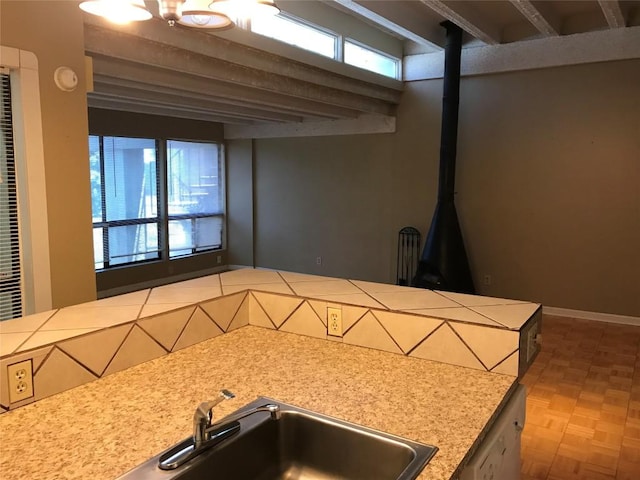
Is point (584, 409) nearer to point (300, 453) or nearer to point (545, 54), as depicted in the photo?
point (300, 453)

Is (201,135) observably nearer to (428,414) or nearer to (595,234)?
(595,234)

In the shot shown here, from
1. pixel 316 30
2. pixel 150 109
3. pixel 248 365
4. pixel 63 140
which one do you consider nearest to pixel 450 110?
pixel 316 30

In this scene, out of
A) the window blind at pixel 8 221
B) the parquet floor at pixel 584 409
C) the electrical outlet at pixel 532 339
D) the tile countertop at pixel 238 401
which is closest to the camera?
the tile countertop at pixel 238 401

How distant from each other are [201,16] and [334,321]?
3.71 feet

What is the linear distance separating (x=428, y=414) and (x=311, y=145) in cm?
629

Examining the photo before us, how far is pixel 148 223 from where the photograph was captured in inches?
275

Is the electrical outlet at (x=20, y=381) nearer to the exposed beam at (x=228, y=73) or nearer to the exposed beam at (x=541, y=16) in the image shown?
the exposed beam at (x=228, y=73)

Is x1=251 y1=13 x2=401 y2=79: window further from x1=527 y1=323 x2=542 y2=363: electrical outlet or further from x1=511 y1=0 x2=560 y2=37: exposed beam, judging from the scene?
x1=527 y1=323 x2=542 y2=363: electrical outlet

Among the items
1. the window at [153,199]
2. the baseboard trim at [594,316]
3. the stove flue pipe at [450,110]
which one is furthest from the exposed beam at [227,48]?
the baseboard trim at [594,316]

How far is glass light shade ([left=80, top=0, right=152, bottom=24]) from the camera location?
1.57 meters

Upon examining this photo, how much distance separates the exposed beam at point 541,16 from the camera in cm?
420

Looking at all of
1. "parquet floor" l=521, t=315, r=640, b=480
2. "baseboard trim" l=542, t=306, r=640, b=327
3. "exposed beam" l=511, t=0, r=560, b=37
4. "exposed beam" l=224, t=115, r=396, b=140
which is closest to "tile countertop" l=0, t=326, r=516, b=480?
"parquet floor" l=521, t=315, r=640, b=480

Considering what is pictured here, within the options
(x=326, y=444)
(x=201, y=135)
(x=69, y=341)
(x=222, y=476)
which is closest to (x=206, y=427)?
(x=222, y=476)

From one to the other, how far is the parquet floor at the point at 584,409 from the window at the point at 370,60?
3528mm
